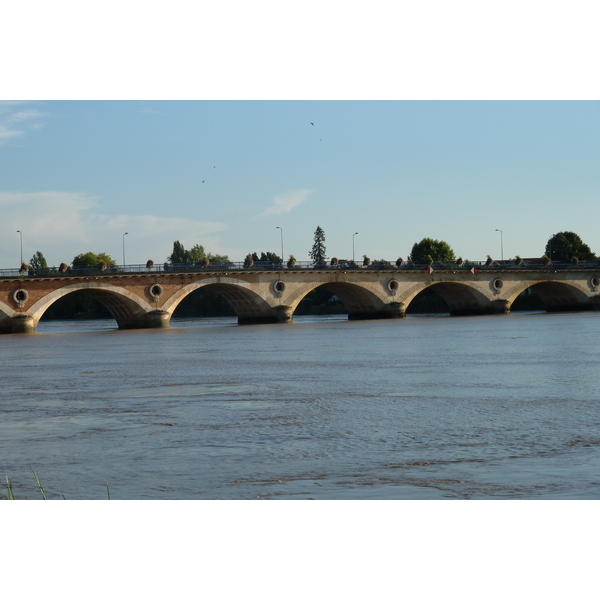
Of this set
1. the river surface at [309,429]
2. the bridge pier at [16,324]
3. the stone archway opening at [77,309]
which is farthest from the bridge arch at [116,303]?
the stone archway opening at [77,309]

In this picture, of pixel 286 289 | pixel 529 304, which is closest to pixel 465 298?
pixel 286 289

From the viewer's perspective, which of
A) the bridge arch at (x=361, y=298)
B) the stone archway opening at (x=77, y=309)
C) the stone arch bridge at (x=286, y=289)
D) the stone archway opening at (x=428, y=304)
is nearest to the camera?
the stone arch bridge at (x=286, y=289)

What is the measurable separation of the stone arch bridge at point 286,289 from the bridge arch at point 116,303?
67 mm

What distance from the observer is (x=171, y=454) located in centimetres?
1221

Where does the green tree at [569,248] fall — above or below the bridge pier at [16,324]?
above

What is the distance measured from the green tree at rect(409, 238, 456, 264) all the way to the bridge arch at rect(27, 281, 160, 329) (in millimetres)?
63821

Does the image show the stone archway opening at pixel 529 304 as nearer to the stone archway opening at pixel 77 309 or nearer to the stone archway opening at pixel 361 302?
the stone archway opening at pixel 361 302

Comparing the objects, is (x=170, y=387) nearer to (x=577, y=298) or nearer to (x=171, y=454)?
(x=171, y=454)

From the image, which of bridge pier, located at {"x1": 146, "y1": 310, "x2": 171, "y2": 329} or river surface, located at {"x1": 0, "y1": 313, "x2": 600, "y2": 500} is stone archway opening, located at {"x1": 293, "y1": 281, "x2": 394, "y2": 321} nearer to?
bridge pier, located at {"x1": 146, "y1": 310, "x2": 171, "y2": 329}

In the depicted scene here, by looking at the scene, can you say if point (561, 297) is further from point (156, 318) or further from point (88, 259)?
point (88, 259)

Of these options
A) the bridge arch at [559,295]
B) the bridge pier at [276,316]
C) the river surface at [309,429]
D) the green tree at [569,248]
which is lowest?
the river surface at [309,429]

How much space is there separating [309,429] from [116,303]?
55787mm

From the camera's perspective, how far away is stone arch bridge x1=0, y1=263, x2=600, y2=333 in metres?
61.0

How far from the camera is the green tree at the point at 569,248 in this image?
12069 centimetres
